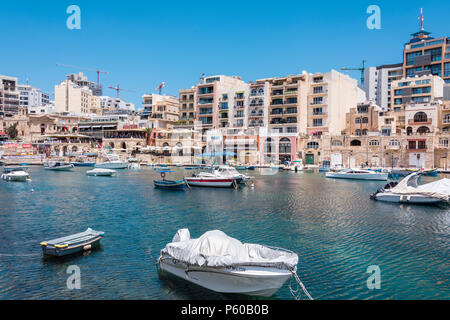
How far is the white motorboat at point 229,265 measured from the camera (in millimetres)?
13688

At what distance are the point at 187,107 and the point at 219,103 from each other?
1424 centimetres

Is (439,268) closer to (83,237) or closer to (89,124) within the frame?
(83,237)

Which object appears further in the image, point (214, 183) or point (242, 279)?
point (214, 183)

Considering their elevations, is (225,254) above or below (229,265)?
above

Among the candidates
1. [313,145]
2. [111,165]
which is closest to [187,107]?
[111,165]

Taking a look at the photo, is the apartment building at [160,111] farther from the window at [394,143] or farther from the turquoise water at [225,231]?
the turquoise water at [225,231]

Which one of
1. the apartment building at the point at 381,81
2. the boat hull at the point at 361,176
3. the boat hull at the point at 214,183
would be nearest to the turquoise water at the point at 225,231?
the boat hull at the point at 214,183

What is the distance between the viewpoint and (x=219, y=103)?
101812 millimetres

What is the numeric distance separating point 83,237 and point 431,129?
81500 mm

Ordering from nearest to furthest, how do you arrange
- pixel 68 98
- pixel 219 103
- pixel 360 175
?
pixel 360 175 < pixel 219 103 < pixel 68 98

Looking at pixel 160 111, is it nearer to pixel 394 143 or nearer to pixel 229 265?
pixel 394 143

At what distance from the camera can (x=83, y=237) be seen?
2028cm

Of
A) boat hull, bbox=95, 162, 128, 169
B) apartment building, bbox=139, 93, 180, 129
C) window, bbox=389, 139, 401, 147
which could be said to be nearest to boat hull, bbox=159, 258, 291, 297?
boat hull, bbox=95, 162, 128, 169
